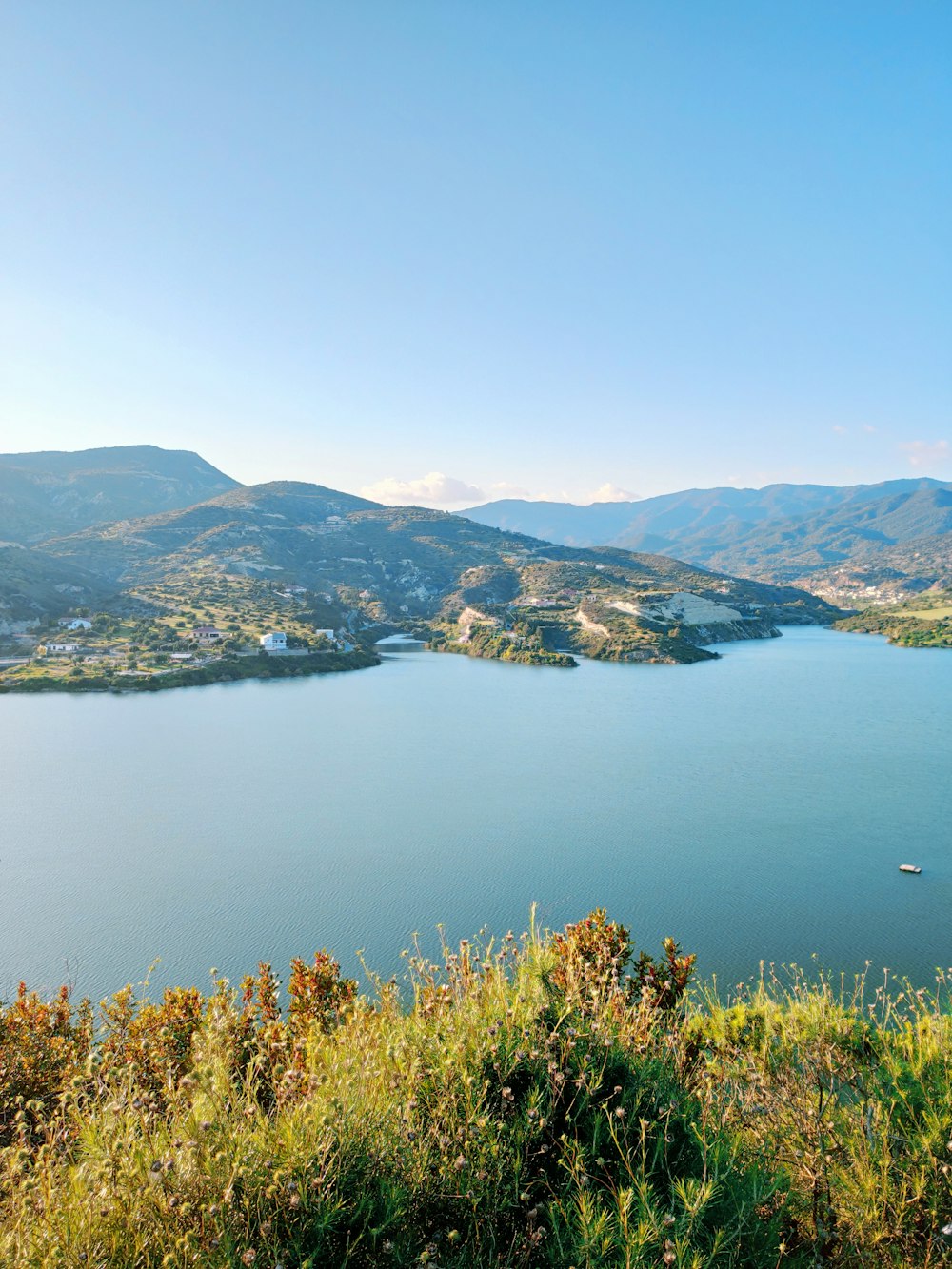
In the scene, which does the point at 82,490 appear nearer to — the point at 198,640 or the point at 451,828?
the point at 198,640

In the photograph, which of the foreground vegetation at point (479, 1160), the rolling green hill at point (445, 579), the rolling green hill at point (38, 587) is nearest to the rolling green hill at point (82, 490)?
the rolling green hill at point (445, 579)

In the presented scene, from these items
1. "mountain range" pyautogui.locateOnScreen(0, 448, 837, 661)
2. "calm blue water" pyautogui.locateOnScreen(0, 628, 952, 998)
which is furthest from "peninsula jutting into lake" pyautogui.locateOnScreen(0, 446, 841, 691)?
"calm blue water" pyautogui.locateOnScreen(0, 628, 952, 998)

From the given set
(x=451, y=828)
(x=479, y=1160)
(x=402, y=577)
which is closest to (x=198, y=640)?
(x=451, y=828)

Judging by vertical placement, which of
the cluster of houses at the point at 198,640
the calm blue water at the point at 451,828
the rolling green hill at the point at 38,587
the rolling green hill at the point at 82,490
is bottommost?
the calm blue water at the point at 451,828

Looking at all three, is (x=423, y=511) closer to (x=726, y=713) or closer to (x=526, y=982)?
(x=726, y=713)

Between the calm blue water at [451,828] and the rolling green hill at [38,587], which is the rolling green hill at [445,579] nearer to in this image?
the rolling green hill at [38,587]

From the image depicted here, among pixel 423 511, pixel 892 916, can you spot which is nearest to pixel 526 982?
pixel 892 916
